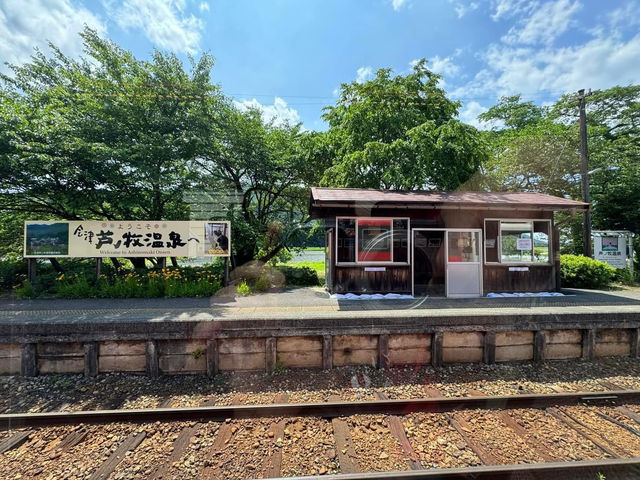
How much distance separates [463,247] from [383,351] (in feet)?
17.8

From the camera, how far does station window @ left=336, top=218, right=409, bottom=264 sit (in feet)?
27.1

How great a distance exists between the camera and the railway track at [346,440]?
2.61 m

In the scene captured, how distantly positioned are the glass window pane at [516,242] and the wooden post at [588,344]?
3646 mm

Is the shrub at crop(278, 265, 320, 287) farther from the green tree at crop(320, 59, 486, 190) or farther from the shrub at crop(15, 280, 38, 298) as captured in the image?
the shrub at crop(15, 280, 38, 298)

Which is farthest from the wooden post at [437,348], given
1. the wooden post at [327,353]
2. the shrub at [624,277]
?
the shrub at [624,277]

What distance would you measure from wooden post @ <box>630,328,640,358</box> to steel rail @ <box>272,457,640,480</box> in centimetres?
396

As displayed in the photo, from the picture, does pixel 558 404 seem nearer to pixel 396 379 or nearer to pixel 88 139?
pixel 396 379

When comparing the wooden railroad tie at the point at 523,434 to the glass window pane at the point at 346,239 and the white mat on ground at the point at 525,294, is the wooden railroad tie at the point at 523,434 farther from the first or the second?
the white mat on ground at the point at 525,294

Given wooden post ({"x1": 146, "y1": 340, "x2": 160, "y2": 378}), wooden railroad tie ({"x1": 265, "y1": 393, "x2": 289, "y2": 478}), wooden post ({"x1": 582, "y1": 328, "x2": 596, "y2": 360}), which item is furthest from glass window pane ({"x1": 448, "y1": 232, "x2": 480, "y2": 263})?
wooden post ({"x1": 146, "y1": 340, "x2": 160, "y2": 378})

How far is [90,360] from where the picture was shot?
442 centimetres

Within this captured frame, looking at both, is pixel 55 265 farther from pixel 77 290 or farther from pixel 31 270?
pixel 77 290

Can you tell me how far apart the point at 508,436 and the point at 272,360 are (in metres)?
3.31

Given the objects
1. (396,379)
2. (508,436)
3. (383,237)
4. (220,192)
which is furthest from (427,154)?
(508,436)

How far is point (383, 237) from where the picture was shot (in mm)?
8336
